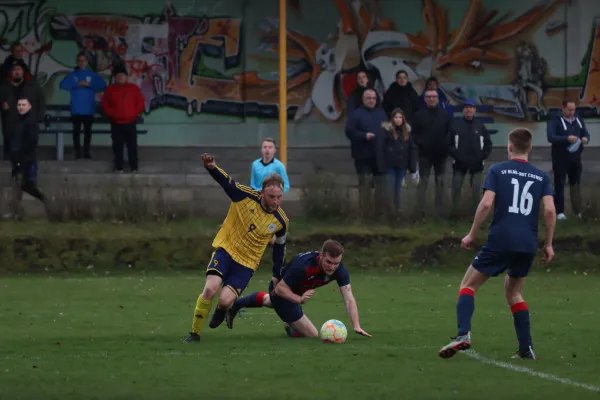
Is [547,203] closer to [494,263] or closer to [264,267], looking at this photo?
[494,263]

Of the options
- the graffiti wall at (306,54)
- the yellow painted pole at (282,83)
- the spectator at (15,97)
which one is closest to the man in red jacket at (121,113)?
the spectator at (15,97)

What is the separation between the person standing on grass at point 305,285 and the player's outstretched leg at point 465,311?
1.34 meters

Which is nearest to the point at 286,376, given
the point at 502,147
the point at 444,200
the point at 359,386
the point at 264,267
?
the point at 359,386

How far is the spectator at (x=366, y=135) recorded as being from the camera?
2137 cm

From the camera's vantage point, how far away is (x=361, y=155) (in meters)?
21.9

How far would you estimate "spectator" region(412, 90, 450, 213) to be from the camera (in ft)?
71.4

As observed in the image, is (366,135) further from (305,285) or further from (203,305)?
(203,305)

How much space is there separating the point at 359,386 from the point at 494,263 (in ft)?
5.71

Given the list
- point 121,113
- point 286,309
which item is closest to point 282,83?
point 121,113

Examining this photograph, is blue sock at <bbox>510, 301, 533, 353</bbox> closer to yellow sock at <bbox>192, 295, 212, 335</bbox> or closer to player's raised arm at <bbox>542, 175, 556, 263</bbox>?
player's raised arm at <bbox>542, 175, 556, 263</bbox>

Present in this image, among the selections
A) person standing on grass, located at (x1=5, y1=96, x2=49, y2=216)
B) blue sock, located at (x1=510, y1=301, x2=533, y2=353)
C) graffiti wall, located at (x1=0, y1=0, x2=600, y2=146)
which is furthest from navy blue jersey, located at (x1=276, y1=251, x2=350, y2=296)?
graffiti wall, located at (x1=0, y1=0, x2=600, y2=146)

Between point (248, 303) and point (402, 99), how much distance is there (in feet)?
36.8

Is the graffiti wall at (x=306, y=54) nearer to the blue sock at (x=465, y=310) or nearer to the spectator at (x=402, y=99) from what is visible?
the spectator at (x=402, y=99)

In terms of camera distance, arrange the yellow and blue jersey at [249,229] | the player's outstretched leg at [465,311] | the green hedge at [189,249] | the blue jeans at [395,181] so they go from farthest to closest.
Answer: the blue jeans at [395,181]
the green hedge at [189,249]
the yellow and blue jersey at [249,229]
the player's outstretched leg at [465,311]
